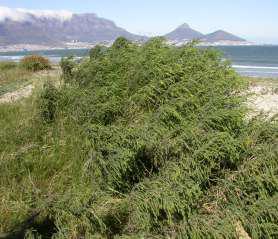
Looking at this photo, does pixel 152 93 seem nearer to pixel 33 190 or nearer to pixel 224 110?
pixel 224 110

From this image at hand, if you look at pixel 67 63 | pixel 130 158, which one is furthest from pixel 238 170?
pixel 67 63

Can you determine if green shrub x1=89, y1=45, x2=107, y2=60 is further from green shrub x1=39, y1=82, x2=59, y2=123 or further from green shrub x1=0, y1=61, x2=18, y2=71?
green shrub x1=0, y1=61, x2=18, y2=71

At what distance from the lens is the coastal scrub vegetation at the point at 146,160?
448cm

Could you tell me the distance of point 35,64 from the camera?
23641mm

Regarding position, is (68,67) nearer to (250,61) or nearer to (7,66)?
(7,66)

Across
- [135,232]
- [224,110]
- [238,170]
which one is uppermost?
[224,110]

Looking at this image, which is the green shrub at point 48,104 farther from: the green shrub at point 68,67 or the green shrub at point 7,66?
the green shrub at point 7,66

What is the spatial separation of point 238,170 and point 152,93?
4.40ft

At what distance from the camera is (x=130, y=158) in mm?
4801

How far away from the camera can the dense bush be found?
23.4 meters

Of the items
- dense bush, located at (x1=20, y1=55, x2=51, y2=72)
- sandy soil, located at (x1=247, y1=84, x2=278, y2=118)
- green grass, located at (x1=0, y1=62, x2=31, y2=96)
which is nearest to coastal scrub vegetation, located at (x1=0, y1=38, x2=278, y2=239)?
sandy soil, located at (x1=247, y1=84, x2=278, y2=118)

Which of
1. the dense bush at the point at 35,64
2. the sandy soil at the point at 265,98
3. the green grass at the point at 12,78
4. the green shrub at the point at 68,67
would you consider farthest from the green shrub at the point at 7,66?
the green shrub at the point at 68,67

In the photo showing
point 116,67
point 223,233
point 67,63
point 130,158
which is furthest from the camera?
point 67,63

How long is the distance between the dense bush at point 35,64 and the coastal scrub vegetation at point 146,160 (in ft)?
58.3
